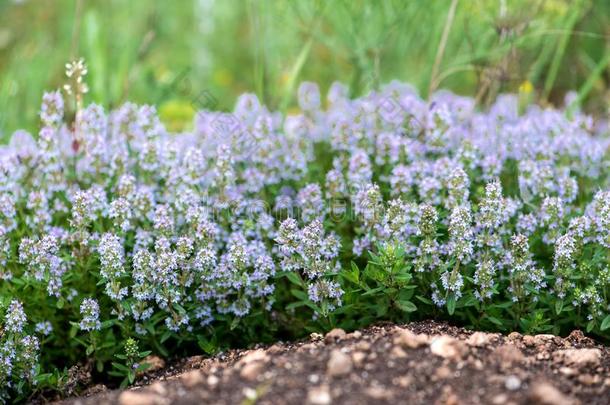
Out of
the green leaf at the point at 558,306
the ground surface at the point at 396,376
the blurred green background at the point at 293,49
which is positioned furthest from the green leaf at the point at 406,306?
A: the blurred green background at the point at 293,49

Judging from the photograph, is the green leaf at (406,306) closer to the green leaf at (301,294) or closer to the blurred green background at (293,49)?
the green leaf at (301,294)

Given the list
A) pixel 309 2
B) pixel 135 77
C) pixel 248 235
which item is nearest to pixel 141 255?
pixel 248 235

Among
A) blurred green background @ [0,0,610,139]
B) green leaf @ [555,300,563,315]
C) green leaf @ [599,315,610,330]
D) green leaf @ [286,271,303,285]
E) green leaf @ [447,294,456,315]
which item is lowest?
green leaf @ [599,315,610,330]

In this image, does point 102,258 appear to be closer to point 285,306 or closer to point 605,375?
point 285,306

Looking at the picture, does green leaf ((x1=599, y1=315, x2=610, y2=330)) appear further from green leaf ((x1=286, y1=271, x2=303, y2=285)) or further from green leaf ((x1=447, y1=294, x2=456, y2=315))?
green leaf ((x1=286, y1=271, x2=303, y2=285))

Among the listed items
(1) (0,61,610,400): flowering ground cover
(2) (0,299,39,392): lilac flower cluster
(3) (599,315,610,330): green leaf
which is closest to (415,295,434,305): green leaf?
(1) (0,61,610,400): flowering ground cover

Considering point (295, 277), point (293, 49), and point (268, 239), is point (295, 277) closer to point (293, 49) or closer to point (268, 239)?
point (268, 239)

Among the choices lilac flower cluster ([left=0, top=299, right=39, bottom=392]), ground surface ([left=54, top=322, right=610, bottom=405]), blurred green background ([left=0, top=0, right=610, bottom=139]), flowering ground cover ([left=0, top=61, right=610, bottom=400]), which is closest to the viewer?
ground surface ([left=54, top=322, right=610, bottom=405])
